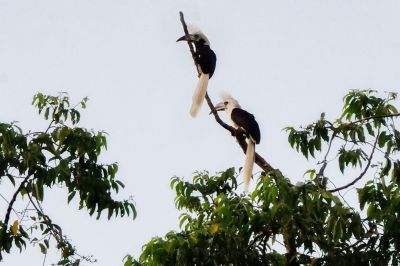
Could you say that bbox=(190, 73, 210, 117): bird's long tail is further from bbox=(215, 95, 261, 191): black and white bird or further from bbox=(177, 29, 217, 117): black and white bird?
bbox=(215, 95, 261, 191): black and white bird

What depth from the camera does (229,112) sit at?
6.84m

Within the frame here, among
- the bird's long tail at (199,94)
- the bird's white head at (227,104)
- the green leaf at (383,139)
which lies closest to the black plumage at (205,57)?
the bird's long tail at (199,94)

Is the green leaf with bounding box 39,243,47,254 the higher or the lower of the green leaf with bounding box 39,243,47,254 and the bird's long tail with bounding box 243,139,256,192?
the lower

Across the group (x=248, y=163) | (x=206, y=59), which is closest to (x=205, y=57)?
(x=206, y=59)

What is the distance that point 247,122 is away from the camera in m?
6.49

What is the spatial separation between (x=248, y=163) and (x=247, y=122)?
692 millimetres

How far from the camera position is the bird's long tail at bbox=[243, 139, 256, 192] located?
18.5 feet

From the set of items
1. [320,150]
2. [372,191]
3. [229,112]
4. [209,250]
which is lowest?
[209,250]

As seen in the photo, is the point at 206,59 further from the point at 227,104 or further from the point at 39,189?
the point at 39,189

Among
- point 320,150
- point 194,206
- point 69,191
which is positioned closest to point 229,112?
point 194,206

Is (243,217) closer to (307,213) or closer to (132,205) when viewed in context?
(307,213)

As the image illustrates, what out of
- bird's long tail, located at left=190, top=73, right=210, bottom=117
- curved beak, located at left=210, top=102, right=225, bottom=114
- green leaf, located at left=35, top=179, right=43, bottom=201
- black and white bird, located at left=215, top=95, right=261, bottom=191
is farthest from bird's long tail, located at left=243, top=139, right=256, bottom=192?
green leaf, located at left=35, top=179, right=43, bottom=201

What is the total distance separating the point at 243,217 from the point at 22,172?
1.24 m

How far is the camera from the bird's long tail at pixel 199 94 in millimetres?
6480
